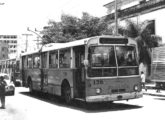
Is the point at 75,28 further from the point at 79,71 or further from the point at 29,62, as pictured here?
the point at 79,71

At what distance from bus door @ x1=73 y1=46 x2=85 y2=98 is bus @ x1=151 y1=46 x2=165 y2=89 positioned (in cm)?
615

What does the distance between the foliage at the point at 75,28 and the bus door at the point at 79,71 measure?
76.7ft

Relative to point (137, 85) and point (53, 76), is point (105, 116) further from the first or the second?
point (53, 76)

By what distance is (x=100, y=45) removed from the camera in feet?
43.5

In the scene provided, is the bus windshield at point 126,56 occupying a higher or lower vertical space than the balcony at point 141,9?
lower

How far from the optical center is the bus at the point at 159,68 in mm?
18516

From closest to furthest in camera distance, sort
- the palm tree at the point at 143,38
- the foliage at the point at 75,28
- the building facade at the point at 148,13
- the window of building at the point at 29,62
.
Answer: the window of building at the point at 29,62
the palm tree at the point at 143,38
the building facade at the point at 148,13
the foliage at the point at 75,28

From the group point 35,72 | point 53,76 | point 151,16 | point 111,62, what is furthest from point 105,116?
point 151,16

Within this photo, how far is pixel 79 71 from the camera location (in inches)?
550

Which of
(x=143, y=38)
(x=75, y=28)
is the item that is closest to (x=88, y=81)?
(x=143, y=38)

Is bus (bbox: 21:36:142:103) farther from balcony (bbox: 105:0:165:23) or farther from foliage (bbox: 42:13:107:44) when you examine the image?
foliage (bbox: 42:13:107:44)

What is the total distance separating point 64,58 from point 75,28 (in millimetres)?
23839

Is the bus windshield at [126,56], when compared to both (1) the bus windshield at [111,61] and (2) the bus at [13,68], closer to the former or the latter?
(1) the bus windshield at [111,61]

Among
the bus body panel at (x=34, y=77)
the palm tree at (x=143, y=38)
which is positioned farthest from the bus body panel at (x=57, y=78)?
the palm tree at (x=143, y=38)
